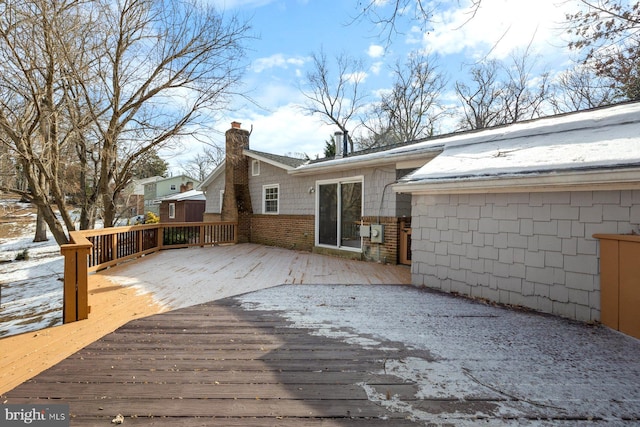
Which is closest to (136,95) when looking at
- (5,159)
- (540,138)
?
(5,159)

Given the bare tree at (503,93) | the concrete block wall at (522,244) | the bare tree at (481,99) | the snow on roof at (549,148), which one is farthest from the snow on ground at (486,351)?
the bare tree at (481,99)

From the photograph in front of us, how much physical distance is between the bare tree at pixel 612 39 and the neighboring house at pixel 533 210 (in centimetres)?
459

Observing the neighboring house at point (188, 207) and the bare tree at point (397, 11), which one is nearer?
the bare tree at point (397, 11)

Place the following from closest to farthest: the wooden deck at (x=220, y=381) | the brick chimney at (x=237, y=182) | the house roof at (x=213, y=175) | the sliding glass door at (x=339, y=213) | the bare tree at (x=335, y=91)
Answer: the wooden deck at (x=220, y=381) → the sliding glass door at (x=339, y=213) → the brick chimney at (x=237, y=182) → the house roof at (x=213, y=175) → the bare tree at (x=335, y=91)

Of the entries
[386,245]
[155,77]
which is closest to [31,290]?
[155,77]

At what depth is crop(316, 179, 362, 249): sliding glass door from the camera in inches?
324

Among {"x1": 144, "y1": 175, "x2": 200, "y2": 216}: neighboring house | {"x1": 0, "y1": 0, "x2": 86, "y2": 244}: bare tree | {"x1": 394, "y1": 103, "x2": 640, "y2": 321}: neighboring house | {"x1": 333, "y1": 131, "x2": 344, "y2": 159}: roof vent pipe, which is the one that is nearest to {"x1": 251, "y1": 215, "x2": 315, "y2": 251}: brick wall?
{"x1": 333, "y1": 131, "x2": 344, "y2": 159}: roof vent pipe

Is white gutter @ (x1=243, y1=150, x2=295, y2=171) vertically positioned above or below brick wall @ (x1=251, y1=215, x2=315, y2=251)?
above

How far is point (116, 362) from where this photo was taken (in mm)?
2598

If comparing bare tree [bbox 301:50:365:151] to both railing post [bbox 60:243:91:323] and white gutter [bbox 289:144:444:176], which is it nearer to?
white gutter [bbox 289:144:444:176]

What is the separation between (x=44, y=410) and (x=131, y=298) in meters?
2.85

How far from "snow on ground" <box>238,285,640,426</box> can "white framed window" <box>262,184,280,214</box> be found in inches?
263

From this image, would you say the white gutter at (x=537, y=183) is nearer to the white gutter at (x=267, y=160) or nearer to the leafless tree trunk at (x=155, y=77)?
the white gutter at (x=267, y=160)

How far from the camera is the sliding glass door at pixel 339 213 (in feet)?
27.0
